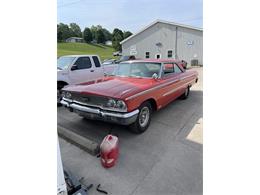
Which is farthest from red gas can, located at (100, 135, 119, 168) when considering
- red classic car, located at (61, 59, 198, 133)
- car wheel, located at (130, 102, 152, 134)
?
car wheel, located at (130, 102, 152, 134)

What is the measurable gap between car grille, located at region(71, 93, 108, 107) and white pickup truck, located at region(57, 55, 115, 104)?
95.6 inches

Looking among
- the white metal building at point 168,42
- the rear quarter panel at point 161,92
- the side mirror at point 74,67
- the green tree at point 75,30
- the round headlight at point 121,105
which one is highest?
the green tree at point 75,30

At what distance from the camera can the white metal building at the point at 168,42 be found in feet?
74.2

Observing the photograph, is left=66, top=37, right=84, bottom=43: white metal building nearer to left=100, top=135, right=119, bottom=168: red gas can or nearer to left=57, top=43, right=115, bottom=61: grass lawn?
left=57, top=43, right=115, bottom=61: grass lawn

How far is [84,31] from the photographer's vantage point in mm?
76188

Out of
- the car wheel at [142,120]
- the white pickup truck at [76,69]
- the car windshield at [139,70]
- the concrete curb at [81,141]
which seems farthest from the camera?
the white pickup truck at [76,69]

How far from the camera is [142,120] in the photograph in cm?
397

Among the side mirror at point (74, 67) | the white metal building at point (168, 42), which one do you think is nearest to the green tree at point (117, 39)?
the white metal building at point (168, 42)

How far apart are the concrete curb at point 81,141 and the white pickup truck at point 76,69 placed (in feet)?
8.10

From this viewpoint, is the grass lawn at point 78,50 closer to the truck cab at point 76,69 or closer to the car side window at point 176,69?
the truck cab at point 76,69

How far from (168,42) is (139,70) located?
2131 centimetres
